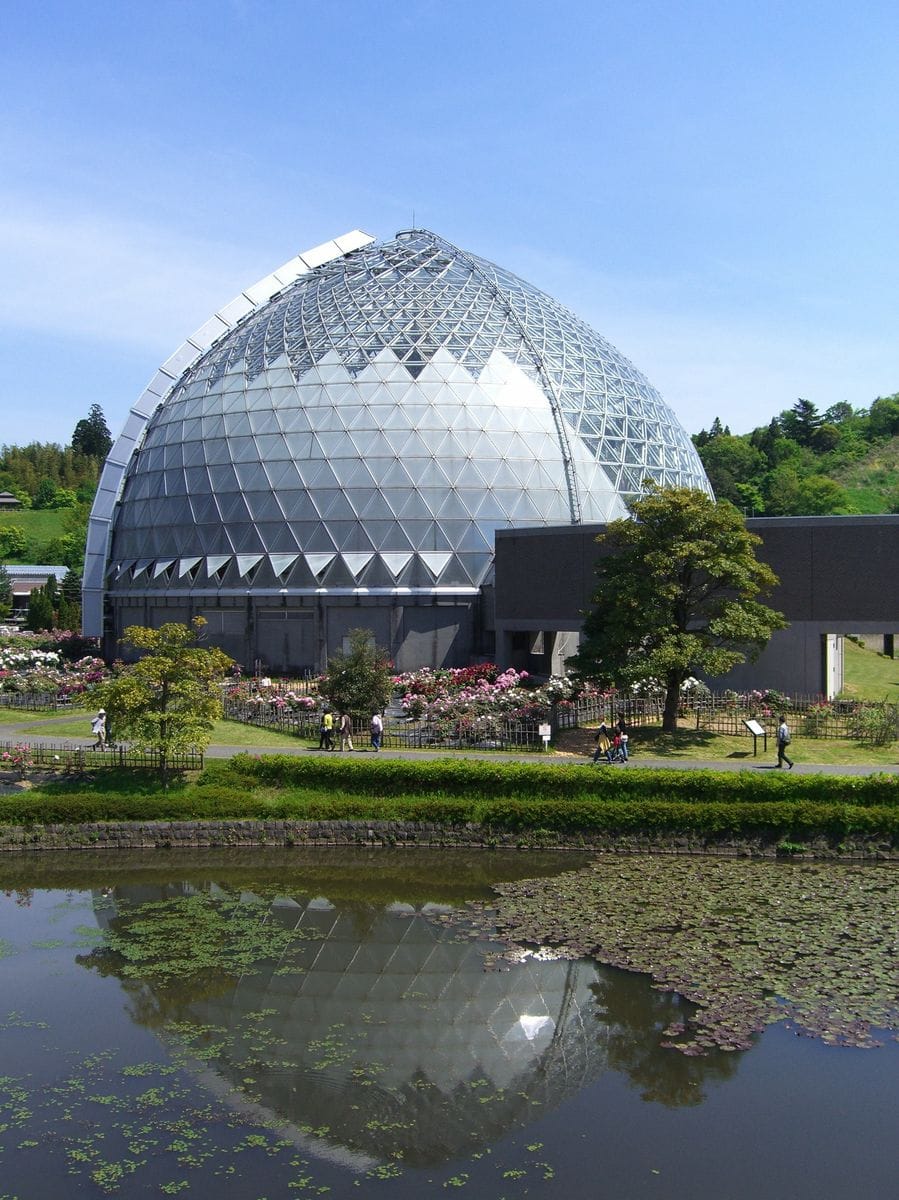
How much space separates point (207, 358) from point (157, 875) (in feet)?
142

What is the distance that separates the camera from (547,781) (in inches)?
1107

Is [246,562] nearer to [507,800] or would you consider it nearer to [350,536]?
[350,536]

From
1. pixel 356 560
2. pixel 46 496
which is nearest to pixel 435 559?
pixel 356 560

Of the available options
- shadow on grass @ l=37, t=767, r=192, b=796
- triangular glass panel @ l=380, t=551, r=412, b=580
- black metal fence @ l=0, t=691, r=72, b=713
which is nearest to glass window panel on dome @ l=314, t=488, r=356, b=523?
triangular glass panel @ l=380, t=551, r=412, b=580

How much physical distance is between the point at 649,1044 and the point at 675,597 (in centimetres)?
2125

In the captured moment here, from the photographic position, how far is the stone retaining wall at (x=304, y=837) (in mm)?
26703

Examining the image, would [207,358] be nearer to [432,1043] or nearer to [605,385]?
[605,385]

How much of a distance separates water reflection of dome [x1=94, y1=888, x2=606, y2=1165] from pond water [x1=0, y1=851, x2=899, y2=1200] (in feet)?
0.13

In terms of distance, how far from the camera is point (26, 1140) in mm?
13219

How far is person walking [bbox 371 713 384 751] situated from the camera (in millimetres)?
34438

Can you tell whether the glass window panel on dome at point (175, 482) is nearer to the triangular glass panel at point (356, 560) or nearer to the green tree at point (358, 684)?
the triangular glass panel at point (356, 560)

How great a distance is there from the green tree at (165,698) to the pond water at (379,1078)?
9.12m

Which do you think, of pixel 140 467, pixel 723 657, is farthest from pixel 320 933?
pixel 140 467

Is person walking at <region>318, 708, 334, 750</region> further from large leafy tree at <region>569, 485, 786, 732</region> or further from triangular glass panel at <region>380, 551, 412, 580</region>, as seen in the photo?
triangular glass panel at <region>380, 551, 412, 580</region>
